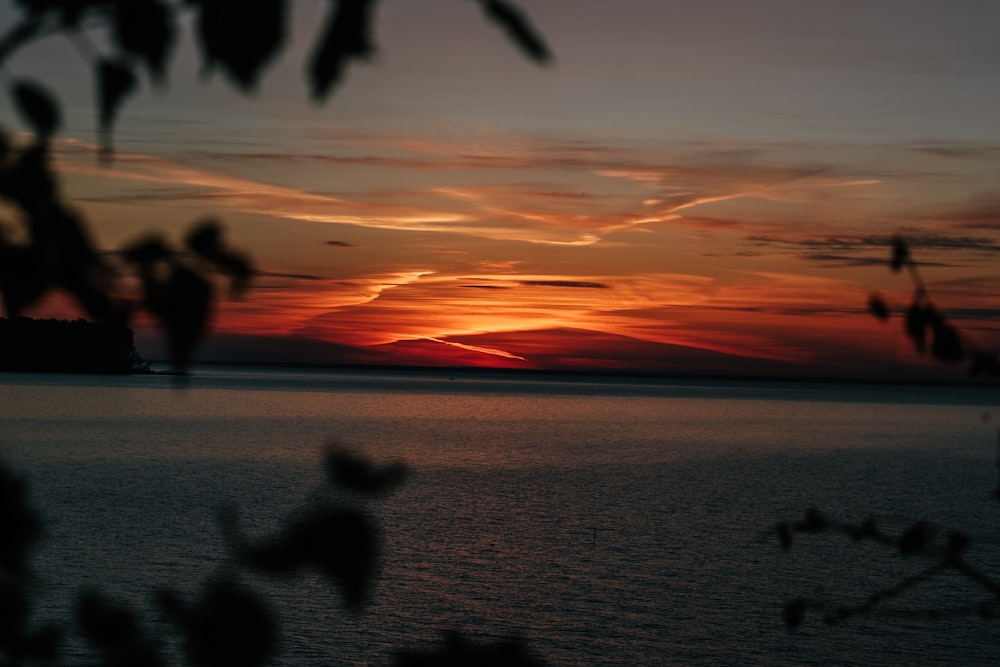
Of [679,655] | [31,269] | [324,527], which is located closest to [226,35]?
[31,269]

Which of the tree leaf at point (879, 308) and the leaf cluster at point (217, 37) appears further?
the tree leaf at point (879, 308)

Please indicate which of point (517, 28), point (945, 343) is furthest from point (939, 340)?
point (517, 28)

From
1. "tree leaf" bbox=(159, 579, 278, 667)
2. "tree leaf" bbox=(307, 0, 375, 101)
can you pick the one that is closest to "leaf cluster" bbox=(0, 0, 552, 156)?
"tree leaf" bbox=(307, 0, 375, 101)

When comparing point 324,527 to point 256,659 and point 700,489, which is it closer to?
point 256,659

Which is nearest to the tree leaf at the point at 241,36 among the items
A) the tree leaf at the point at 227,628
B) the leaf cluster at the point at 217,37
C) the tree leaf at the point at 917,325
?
the leaf cluster at the point at 217,37

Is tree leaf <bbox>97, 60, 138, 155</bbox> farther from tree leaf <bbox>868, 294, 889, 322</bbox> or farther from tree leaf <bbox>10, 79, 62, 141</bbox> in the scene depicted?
tree leaf <bbox>868, 294, 889, 322</bbox>

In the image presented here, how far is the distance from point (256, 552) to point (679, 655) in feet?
118

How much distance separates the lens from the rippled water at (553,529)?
3759 centimetres

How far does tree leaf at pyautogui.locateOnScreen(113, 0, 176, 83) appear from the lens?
4.61 feet

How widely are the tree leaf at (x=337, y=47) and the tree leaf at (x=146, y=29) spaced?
22 centimetres

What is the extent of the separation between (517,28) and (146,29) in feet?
1.62

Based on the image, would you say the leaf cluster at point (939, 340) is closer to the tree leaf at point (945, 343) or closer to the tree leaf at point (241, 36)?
the tree leaf at point (945, 343)

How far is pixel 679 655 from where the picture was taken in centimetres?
3541

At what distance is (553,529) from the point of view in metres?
59.5
